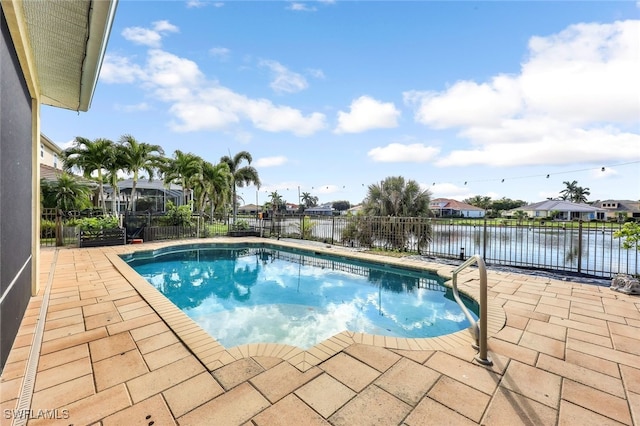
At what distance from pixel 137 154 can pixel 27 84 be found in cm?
987

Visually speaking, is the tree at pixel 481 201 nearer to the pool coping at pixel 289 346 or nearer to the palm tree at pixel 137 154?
the palm tree at pixel 137 154

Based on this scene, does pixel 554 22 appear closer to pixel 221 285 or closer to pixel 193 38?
pixel 193 38

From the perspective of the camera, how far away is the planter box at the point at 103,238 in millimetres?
8844

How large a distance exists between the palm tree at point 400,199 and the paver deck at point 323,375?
8026 mm

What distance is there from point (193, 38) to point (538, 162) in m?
23.2

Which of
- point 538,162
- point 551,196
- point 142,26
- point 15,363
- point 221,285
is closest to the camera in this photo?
point 15,363

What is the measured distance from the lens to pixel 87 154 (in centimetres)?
1142

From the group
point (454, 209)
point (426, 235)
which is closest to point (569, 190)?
point (454, 209)

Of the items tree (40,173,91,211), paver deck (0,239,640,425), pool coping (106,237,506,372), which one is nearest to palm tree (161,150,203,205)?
tree (40,173,91,211)

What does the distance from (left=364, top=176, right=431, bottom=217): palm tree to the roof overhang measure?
995cm

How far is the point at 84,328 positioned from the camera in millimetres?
3053

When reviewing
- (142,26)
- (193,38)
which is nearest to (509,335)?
(142,26)

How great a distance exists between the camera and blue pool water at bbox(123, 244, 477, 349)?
419 cm

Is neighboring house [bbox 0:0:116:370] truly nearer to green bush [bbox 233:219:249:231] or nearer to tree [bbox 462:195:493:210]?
green bush [bbox 233:219:249:231]
